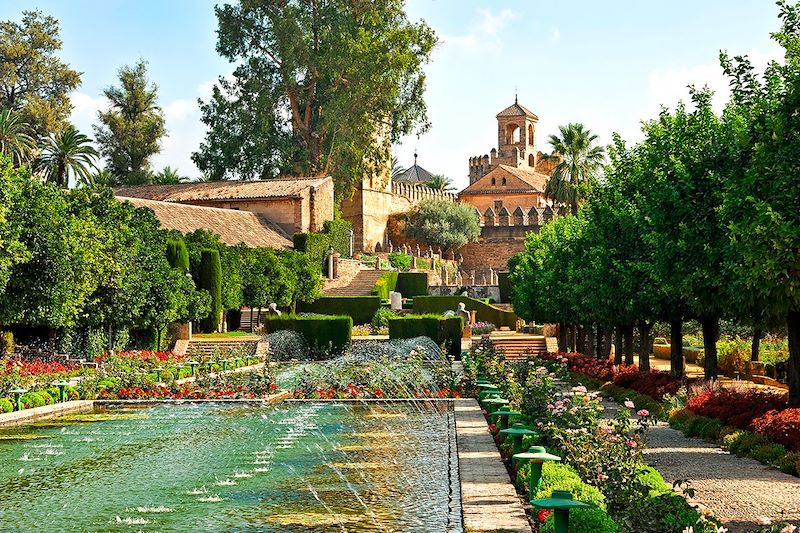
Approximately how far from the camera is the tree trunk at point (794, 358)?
13789 mm

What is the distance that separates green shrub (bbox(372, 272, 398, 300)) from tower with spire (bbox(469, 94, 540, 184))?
4795cm

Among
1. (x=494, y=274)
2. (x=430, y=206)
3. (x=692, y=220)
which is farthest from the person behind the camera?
(x=430, y=206)

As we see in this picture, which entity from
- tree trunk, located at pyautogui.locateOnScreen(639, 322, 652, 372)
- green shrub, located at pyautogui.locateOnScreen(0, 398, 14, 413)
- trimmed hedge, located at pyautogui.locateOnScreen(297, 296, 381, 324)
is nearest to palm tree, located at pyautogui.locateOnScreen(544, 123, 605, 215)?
trimmed hedge, located at pyautogui.locateOnScreen(297, 296, 381, 324)

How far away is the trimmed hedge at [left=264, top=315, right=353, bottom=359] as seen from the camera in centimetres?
3541

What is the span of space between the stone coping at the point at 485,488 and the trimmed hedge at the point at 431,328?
2166cm

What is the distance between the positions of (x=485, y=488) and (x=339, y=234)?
4869cm

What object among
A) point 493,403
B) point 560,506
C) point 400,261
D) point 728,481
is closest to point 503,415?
point 493,403

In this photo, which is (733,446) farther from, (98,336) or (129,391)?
(98,336)

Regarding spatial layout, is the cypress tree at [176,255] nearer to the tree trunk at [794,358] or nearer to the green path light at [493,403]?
the green path light at [493,403]

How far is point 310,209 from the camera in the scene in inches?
2122

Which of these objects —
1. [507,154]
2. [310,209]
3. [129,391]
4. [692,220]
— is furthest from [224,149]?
[507,154]

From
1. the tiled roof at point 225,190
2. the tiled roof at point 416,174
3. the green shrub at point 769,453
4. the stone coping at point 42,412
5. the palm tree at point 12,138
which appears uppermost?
the tiled roof at point 416,174

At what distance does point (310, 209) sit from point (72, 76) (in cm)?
1491

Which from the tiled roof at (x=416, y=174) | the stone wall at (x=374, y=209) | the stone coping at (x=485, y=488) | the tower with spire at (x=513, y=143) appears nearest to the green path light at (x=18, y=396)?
the stone coping at (x=485, y=488)
